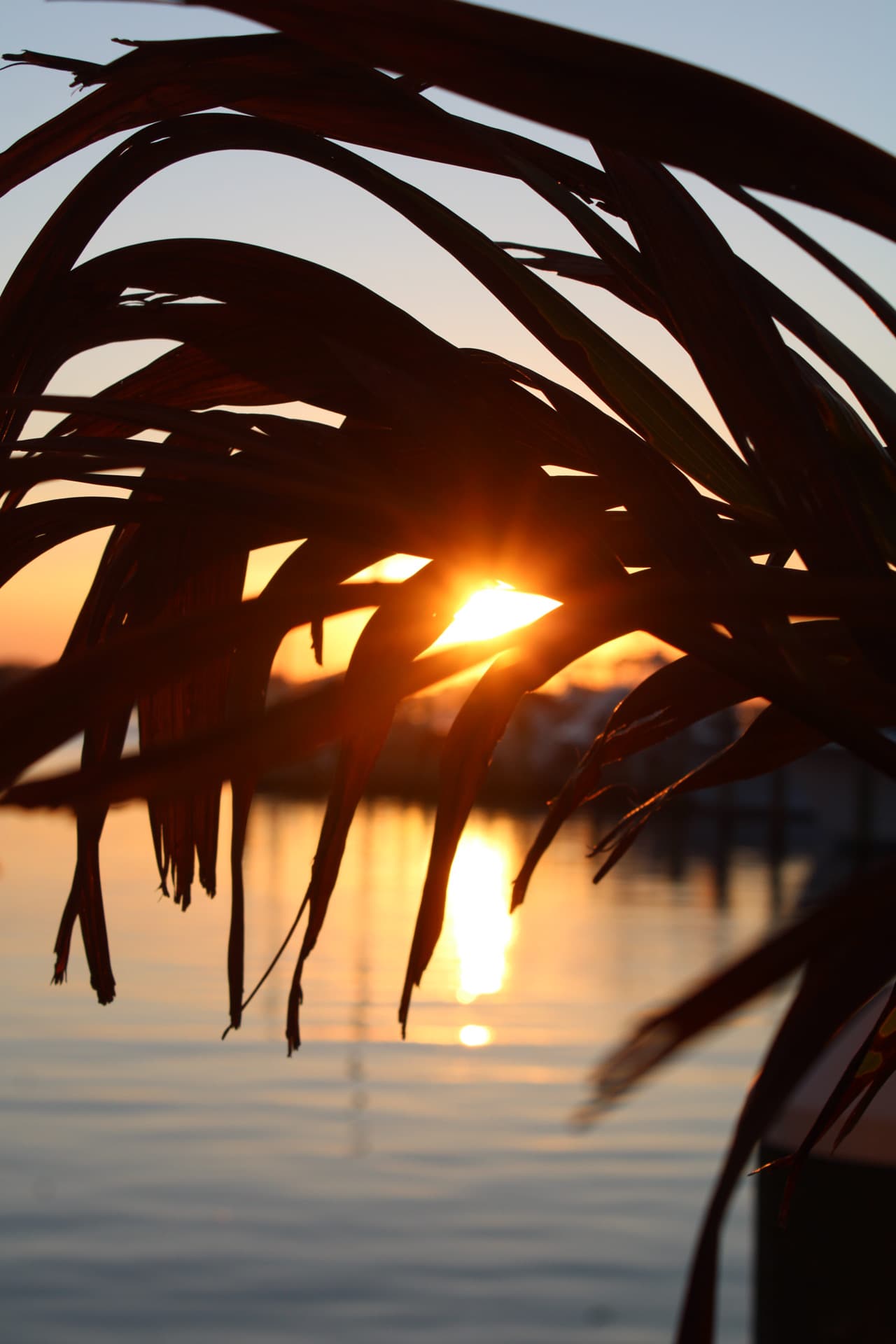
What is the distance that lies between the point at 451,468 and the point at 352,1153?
300 inches

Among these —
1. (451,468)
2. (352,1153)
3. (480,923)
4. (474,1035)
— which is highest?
(451,468)

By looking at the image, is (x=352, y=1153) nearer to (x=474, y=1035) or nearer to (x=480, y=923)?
(x=474, y=1035)

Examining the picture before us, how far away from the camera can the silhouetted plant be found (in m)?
0.58

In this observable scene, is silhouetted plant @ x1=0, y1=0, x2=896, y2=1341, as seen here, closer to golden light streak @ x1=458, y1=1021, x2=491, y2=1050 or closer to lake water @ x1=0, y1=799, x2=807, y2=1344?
lake water @ x1=0, y1=799, x2=807, y2=1344

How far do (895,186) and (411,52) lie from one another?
0.70ft

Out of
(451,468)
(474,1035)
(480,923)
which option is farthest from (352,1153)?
(480,923)

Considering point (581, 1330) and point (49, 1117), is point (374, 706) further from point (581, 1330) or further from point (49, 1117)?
point (49, 1117)

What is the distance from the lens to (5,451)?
97 cm

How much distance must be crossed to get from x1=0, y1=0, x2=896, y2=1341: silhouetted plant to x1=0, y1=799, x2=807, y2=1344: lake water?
0.28 m

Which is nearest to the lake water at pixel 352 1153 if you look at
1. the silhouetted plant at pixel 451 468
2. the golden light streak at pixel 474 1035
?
the golden light streak at pixel 474 1035

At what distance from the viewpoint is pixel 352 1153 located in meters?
8.00

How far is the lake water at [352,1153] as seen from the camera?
601 centimetres

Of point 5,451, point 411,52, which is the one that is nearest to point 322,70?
point 5,451

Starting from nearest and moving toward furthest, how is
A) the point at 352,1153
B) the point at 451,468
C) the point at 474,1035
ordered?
1. the point at 451,468
2. the point at 352,1153
3. the point at 474,1035
